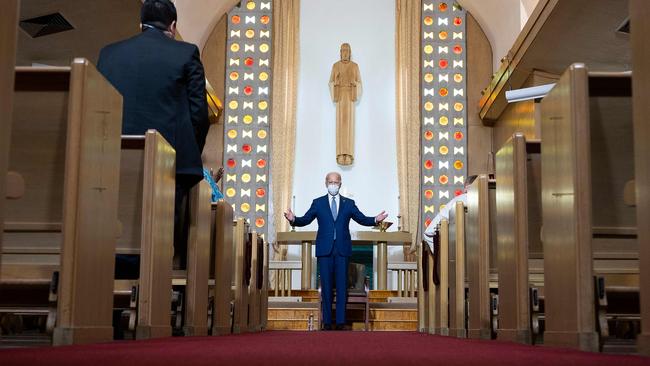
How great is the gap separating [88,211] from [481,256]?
108 inches

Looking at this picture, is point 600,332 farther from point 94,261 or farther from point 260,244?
point 260,244

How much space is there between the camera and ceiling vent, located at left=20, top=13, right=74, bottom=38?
1048cm

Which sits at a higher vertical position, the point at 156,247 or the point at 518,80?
the point at 518,80

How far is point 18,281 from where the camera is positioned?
348 cm

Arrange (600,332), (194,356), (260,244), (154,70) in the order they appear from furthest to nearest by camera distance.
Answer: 1. (260,244)
2. (154,70)
3. (600,332)
4. (194,356)

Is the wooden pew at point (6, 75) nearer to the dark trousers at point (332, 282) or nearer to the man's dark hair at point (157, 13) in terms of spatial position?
the man's dark hair at point (157, 13)

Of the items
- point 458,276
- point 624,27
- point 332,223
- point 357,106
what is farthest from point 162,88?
point 357,106

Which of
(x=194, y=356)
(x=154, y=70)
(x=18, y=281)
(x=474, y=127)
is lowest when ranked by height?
(x=194, y=356)

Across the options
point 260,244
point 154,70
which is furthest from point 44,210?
point 260,244

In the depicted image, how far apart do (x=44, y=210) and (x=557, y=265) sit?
2022 mm

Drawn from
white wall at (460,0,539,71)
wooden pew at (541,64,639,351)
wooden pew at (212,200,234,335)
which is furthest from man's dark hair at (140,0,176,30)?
white wall at (460,0,539,71)

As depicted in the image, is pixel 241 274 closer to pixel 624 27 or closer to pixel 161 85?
pixel 161 85

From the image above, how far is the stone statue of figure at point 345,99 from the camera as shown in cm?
1422

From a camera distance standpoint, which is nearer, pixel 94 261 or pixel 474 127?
pixel 94 261
